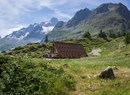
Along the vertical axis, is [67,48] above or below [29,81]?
above

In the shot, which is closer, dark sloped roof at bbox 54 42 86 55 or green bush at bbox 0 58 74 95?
green bush at bbox 0 58 74 95

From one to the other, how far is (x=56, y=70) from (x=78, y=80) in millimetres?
2599

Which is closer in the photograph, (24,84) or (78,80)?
(24,84)

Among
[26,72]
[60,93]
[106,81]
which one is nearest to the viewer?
[60,93]

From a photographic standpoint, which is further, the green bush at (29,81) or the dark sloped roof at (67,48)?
the dark sloped roof at (67,48)

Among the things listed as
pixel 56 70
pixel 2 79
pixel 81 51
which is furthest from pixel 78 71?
pixel 81 51

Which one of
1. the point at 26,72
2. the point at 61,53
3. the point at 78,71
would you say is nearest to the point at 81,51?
the point at 61,53

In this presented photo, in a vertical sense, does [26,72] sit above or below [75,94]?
above

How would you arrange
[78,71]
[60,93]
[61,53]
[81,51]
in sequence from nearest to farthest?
[60,93] < [78,71] < [61,53] < [81,51]

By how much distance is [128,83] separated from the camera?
25.9 meters

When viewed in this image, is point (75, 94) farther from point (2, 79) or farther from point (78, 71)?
point (78, 71)

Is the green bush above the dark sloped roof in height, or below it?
below

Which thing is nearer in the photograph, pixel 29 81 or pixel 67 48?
pixel 29 81

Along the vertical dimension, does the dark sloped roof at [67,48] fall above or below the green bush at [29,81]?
above
